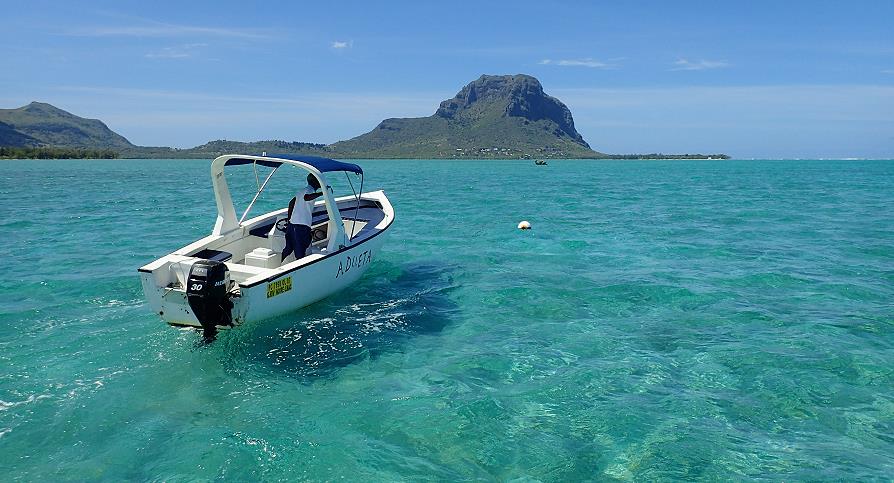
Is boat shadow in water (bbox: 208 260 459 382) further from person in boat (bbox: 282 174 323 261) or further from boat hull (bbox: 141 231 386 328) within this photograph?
person in boat (bbox: 282 174 323 261)

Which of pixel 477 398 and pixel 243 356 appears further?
pixel 243 356

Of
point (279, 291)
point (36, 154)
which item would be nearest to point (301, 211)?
point (279, 291)

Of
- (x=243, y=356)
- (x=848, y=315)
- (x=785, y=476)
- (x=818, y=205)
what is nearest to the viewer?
(x=785, y=476)

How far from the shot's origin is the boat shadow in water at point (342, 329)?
30.2 ft

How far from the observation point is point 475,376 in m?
8.77

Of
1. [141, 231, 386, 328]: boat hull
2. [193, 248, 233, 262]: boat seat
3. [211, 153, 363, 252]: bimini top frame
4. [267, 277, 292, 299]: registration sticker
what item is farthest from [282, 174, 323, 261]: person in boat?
[267, 277, 292, 299]: registration sticker

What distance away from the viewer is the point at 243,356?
9.35m

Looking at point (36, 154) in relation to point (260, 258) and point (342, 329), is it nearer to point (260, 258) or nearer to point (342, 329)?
point (260, 258)

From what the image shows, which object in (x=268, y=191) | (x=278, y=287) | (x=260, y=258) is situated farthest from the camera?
(x=268, y=191)

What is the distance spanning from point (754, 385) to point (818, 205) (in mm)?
33339

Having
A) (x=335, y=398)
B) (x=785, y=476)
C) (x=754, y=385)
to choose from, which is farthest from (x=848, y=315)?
(x=335, y=398)

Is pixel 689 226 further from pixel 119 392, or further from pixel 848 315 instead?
pixel 119 392

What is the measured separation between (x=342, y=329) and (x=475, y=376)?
314 cm

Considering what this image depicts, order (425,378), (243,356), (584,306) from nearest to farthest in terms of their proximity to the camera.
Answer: (425,378) < (243,356) < (584,306)
